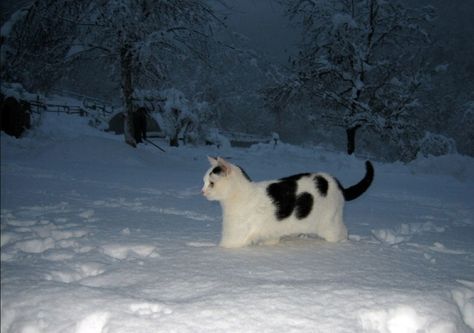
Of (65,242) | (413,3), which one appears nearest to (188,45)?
(65,242)

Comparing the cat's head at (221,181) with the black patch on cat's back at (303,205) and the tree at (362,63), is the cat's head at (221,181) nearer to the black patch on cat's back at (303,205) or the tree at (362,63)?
the black patch on cat's back at (303,205)

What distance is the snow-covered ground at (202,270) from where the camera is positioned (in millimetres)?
1713

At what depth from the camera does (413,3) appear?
45.9 ft

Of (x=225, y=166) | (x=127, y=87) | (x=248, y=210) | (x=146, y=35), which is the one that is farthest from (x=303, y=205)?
(x=127, y=87)

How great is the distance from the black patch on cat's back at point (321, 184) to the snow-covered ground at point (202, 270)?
0.51 m

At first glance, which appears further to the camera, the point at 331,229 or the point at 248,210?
the point at 331,229

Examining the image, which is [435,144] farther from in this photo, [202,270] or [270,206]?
[202,270]

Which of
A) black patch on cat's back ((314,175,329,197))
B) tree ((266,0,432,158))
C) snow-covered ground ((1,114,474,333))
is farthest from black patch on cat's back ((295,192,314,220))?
tree ((266,0,432,158))

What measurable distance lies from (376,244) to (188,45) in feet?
30.0

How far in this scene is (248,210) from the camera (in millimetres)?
3090

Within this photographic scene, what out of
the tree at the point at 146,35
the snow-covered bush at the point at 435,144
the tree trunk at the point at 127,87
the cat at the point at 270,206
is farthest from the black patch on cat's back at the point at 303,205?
the snow-covered bush at the point at 435,144

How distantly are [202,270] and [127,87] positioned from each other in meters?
9.72

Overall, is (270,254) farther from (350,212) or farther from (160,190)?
(160,190)

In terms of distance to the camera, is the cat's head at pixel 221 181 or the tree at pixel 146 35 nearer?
the cat's head at pixel 221 181
